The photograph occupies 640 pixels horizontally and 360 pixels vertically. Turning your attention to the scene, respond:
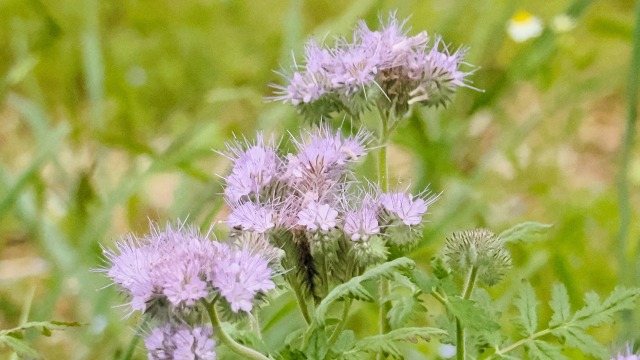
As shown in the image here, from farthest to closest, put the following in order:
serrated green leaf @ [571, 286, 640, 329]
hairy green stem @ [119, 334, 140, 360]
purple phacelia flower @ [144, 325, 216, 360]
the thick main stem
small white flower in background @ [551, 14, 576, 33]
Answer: small white flower in background @ [551, 14, 576, 33] < hairy green stem @ [119, 334, 140, 360] < the thick main stem < serrated green leaf @ [571, 286, 640, 329] < purple phacelia flower @ [144, 325, 216, 360]

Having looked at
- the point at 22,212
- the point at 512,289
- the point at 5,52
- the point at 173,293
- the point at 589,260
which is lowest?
the point at 173,293

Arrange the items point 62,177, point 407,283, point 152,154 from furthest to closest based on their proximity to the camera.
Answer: point 62,177 → point 152,154 → point 407,283

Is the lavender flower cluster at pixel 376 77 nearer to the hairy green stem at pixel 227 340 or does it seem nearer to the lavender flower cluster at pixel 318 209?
the lavender flower cluster at pixel 318 209

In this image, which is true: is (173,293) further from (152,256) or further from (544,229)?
(544,229)

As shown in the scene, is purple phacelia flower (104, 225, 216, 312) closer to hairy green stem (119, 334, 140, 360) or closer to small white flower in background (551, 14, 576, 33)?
hairy green stem (119, 334, 140, 360)

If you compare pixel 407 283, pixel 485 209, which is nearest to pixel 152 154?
pixel 485 209

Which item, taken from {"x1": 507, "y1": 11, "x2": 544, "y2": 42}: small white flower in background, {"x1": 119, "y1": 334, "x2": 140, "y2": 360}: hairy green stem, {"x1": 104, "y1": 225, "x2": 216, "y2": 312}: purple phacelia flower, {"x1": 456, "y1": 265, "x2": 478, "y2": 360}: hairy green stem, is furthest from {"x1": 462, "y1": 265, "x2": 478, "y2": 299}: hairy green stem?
{"x1": 507, "y1": 11, "x2": 544, "y2": 42}: small white flower in background
